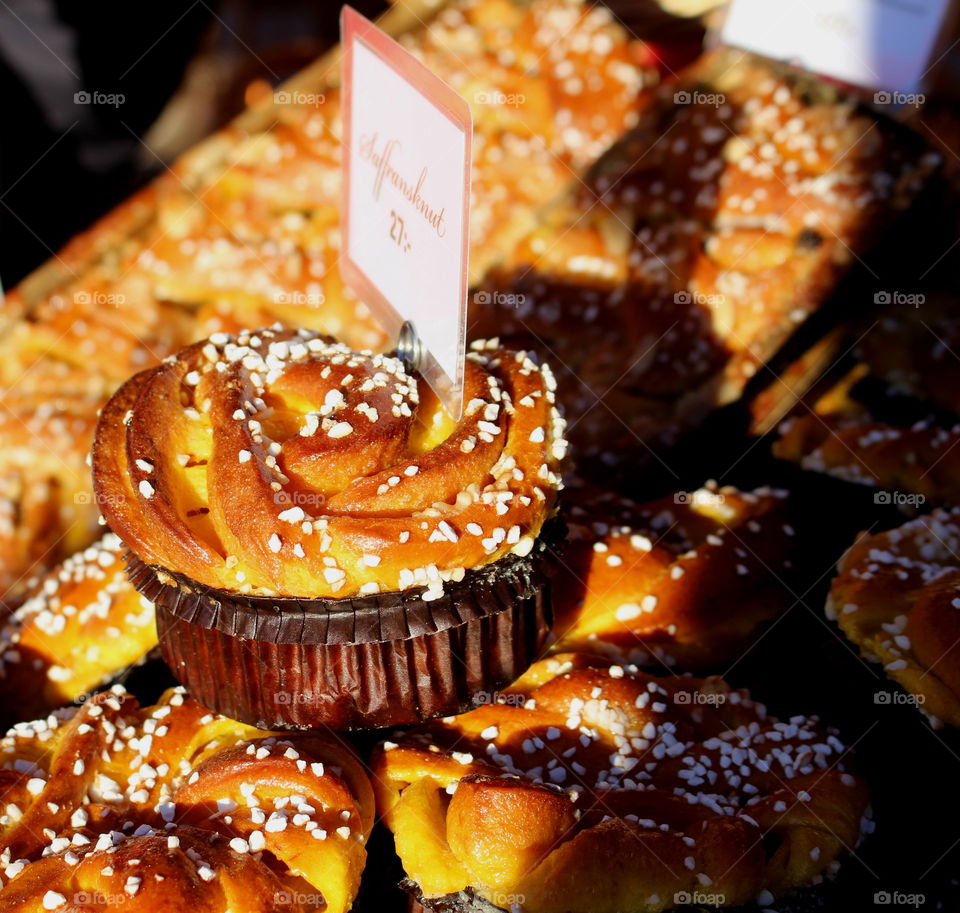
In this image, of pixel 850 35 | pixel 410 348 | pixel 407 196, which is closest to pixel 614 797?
pixel 410 348

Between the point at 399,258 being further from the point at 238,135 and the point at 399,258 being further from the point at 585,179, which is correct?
the point at 238,135

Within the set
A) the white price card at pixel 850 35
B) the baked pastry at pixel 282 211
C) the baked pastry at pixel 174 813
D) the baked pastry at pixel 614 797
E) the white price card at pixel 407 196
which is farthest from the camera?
the baked pastry at pixel 282 211

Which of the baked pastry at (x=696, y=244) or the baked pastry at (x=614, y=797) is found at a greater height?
the baked pastry at (x=696, y=244)

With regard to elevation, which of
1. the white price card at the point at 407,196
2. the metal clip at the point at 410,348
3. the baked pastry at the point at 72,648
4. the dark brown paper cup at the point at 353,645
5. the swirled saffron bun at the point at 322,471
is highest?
the white price card at the point at 407,196

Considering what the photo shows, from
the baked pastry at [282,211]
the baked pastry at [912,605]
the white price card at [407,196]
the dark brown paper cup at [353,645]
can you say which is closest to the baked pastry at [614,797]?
the dark brown paper cup at [353,645]

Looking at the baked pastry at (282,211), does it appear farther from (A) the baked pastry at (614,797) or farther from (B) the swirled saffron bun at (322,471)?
(A) the baked pastry at (614,797)

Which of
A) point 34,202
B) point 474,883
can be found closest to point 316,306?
point 474,883
